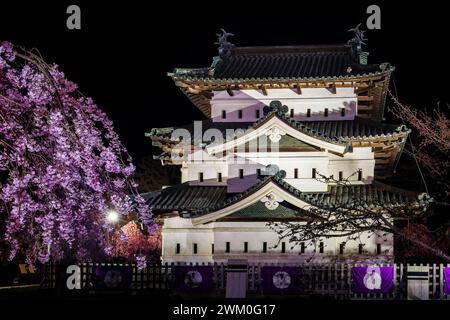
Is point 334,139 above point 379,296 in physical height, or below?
above

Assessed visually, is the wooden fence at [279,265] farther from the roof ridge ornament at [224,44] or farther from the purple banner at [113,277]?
the roof ridge ornament at [224,44]

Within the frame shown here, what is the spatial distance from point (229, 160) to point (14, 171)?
18.7 metres

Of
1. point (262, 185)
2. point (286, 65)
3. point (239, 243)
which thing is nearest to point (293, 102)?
point (286, 65)

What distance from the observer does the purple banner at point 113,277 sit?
25938 mm

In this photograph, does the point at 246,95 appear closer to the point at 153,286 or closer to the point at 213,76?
the point at 213,76

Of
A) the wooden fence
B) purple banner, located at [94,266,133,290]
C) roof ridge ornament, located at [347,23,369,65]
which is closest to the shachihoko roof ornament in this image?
roof ridge ornament, located at [347,23,369,65]

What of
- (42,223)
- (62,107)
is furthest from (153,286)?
(62,107)

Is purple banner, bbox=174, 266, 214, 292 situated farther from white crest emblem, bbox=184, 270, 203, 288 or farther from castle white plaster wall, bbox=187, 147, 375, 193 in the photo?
castle white plaster wall, bbox=187, 147, 375, 193

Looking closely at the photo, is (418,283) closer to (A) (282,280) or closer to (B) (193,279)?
(A) (282,280)

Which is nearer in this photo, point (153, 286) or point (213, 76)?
point (153, 286)

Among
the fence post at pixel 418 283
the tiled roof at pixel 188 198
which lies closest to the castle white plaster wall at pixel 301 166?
the tiled roof at pixel 188 198

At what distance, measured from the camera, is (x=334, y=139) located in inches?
1093

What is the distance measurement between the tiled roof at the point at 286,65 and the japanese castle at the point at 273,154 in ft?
0.19
